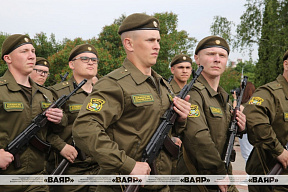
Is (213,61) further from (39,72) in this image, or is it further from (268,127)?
(39,72)

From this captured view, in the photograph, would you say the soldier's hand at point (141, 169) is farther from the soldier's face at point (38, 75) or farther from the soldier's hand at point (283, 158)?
the soldier's face at point (38, 75)

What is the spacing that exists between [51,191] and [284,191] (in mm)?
3172

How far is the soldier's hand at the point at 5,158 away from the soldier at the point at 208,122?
2.00 meters

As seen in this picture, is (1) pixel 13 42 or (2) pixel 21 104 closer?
(2) pixel 21 104

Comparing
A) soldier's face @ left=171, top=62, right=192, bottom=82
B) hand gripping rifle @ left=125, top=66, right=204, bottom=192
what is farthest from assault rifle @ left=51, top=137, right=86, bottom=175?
soldier's face @ left=171, top=62, right=192, bottom=82

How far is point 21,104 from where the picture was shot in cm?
430

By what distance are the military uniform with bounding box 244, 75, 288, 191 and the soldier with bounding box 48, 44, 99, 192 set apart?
2363 millimetres

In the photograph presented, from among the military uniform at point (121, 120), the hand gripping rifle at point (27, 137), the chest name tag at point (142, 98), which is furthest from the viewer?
the hand gripping rifle at point (27, 137)

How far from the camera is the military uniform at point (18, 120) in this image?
13.6ft

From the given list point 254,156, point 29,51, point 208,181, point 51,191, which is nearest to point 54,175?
point 51,191

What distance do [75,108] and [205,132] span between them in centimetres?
239

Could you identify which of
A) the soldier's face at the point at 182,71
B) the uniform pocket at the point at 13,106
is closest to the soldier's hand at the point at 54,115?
the uniform pocket at the point at 13,106

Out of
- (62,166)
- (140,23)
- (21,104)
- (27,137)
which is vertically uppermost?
(140,23)

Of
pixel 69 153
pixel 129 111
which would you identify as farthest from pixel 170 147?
pixel 69 153
